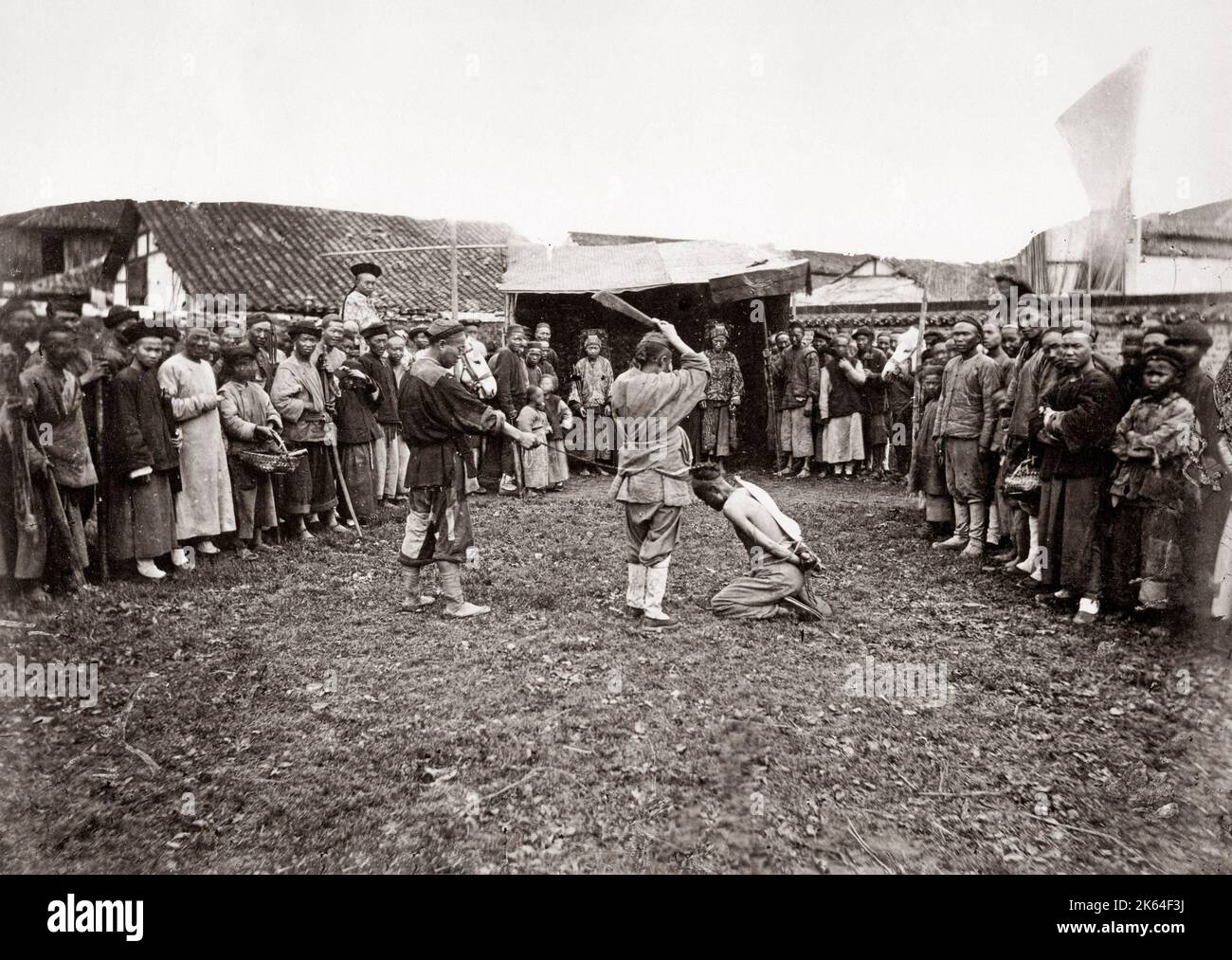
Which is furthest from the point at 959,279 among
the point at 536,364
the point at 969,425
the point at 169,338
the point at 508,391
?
the point at 169,338

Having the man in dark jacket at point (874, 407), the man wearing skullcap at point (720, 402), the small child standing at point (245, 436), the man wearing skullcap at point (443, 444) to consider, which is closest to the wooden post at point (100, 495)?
the small child standing at point (245, 436)

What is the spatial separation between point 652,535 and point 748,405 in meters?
10.4

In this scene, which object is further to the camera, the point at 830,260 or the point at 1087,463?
the point at 830,260

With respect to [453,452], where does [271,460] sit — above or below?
below

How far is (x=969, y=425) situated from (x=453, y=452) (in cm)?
464

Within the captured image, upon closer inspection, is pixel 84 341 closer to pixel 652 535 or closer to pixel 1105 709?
pixel 652 535

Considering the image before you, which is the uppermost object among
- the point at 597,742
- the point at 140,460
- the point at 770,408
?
the point at 770,408

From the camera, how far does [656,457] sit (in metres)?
5.62

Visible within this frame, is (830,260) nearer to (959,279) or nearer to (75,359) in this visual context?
(959,279)

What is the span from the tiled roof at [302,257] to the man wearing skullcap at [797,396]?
424 inches

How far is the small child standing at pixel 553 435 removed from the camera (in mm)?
12281

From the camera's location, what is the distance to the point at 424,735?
4055 mm

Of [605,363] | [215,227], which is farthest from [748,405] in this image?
[215,227]

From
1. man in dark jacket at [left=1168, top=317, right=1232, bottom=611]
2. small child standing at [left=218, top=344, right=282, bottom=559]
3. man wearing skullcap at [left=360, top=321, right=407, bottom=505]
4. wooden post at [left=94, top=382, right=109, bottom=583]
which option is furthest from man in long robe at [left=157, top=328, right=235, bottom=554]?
man in dark jacket at [left=1168, top=317, right=1232, bottom=611]
